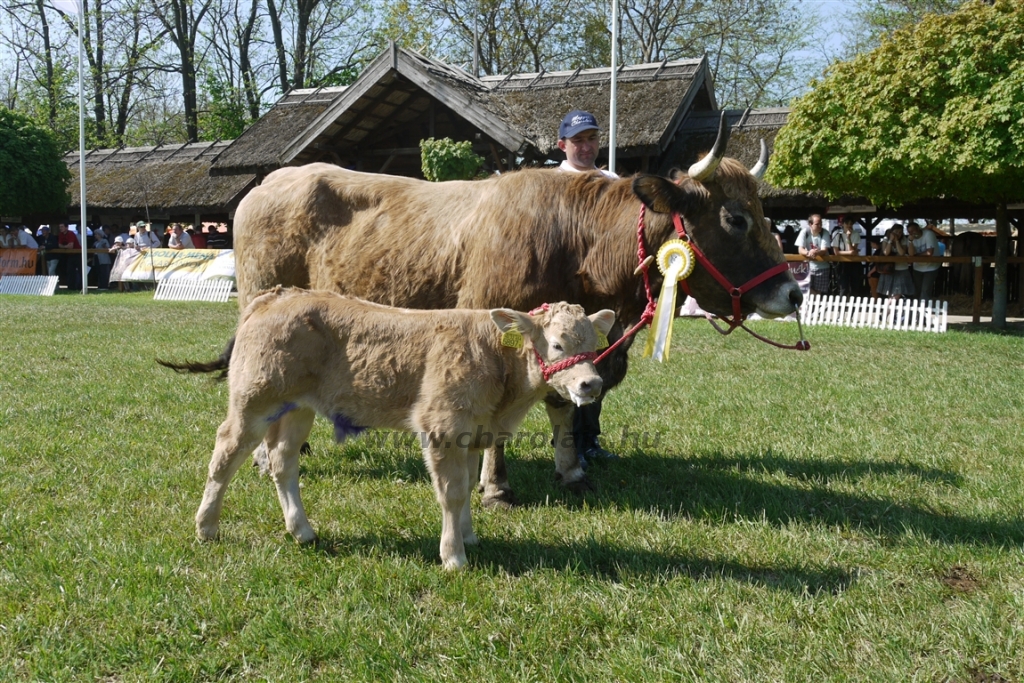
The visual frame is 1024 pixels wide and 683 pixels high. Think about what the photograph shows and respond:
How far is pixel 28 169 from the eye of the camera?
27.8 meters

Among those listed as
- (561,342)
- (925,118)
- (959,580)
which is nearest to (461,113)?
(925,118)

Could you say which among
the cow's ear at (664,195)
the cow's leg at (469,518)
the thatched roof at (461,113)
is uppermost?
the thatched roof at (461,113)

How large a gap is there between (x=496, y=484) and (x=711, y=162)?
2382 millimetres

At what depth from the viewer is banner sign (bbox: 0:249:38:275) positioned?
86.2 feet

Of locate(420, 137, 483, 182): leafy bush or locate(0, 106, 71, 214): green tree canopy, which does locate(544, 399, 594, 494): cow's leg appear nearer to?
locate(420, 137, 483, 182): leafy bush

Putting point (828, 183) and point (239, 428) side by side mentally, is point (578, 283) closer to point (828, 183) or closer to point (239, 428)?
point (239, 428)

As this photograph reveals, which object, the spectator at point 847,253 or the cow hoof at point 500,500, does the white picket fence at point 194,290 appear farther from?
the cow hoof at point 500,500

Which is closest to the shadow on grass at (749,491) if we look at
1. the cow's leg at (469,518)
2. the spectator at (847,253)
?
the cow's leg at (469,518)

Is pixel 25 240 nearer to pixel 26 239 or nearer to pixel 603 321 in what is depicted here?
pixel 26 239

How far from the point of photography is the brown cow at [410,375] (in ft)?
13.6

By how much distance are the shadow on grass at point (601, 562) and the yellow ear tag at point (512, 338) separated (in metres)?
1.12

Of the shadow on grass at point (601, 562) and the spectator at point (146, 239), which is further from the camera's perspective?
the spectator at point (146, 239)

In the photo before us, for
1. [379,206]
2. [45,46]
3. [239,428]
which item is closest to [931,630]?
[239,428]

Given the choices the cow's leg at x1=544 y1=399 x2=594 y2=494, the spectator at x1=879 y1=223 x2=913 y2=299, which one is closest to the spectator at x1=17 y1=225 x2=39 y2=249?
the spectator at x1=879 y1=223 x2=913 y2=299
